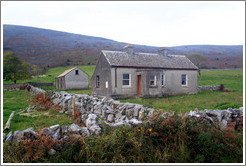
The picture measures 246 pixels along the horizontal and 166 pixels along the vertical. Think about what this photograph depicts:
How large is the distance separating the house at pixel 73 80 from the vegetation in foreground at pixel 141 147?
29.3 metres

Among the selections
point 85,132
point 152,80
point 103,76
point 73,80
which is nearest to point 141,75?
point 152,80

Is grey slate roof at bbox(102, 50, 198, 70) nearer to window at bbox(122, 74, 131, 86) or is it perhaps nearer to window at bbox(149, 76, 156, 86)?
window at bbox(122, 74, 131, 86)

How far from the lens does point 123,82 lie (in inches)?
739

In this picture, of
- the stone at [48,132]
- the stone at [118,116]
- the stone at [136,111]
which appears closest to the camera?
the stone at [48,132]

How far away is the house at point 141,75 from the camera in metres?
18.3

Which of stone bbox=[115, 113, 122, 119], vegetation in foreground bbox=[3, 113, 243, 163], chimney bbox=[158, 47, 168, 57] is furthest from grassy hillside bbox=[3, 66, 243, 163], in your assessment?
chimney bbox=[158, 47, 168, 57]

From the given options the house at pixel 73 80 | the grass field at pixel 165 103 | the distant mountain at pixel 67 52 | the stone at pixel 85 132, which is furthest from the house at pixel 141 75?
the distant mountain at pixel 67 52

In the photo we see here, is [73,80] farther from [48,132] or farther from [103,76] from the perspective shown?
[48,132]

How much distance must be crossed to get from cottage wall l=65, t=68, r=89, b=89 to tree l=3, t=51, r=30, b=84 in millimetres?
8888

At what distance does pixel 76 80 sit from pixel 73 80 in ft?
2.04

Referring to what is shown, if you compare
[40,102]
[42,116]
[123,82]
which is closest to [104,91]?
[123,82]

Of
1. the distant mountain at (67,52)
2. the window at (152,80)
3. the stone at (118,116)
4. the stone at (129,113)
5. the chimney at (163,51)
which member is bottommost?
the stone at (118,116)

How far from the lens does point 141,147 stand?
397 centimetres

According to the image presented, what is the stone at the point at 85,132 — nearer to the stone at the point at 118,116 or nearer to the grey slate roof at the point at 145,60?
the stone at the point at 118,116
